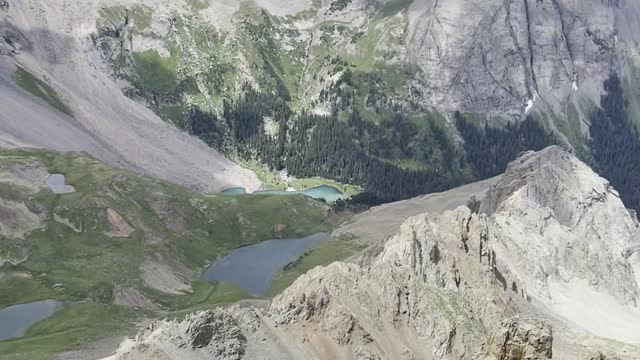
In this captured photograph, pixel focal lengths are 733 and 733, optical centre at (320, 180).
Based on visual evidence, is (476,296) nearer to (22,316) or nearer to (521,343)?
(521,343)

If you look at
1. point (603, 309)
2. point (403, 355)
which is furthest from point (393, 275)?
point (603, 309)

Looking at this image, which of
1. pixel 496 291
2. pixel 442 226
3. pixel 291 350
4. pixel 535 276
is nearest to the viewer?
pixel 291 350

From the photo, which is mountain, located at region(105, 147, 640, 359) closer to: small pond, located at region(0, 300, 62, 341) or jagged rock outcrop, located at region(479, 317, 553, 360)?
jagged rock outcrop, located at region(479, 317, 553, 360)

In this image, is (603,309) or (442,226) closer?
(442,226)

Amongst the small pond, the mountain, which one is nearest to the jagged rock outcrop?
the mountain

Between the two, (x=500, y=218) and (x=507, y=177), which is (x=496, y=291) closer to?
(x=500, y=218)

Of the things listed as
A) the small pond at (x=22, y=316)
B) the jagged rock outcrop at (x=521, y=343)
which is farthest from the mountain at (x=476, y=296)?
the small pond at (x=22, y=316)
